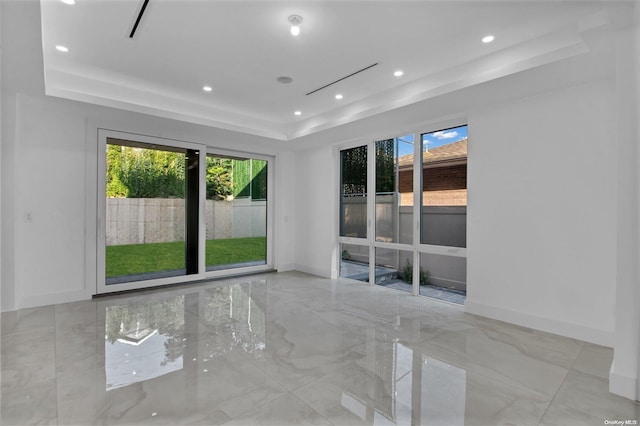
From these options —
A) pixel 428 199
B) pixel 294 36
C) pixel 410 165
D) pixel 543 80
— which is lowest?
pixel 428 199

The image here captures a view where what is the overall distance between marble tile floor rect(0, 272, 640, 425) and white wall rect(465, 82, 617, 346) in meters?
0.34

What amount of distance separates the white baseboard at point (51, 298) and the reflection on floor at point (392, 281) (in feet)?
13.9

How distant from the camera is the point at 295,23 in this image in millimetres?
2842

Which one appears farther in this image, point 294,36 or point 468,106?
point 468,106

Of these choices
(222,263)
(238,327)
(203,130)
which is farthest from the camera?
(222,263)

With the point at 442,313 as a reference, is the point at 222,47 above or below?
above

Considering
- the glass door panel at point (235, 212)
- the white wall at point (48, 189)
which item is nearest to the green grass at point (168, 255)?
the glass door panel at point (235, 212)

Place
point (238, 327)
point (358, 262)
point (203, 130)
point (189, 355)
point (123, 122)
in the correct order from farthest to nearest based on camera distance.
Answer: point (358, 262) → point (203, 130) → point (123, 122) → point (238, 327) → point (189, 355)

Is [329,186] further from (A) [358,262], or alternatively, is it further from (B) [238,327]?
(B) [238,327]

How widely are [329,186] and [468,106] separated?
9.71 feet

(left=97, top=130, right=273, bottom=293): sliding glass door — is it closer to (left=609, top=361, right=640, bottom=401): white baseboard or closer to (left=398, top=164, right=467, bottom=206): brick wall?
(left=398, top=164, right=467, bottom=206): brick wall

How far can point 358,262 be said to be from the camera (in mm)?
5988

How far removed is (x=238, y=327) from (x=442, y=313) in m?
2.56

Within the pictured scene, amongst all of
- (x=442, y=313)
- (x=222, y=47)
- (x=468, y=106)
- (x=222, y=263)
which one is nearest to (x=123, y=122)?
(x=222, y=47)
